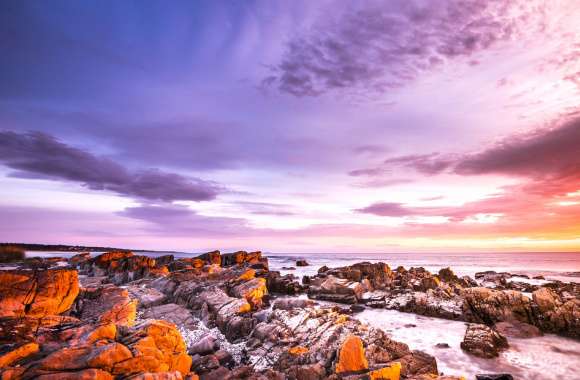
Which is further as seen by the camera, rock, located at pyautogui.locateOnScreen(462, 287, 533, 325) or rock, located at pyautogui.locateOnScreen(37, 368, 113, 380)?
rock, located at pyautogui.locateOnScreen(462, 287, 533, 325)

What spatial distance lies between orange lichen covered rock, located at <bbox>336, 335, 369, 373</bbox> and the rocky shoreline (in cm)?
4

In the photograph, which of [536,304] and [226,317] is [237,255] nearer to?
[226,317]

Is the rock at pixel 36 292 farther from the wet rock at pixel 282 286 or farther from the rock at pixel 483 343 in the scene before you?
the wet rock at pixel 282 286

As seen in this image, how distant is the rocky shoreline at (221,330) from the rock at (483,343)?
0.18 feet

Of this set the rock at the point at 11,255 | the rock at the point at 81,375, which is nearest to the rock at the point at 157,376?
the rock at the point at 81,375

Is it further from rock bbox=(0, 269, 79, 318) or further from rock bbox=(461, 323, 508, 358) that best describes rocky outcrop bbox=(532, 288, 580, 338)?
rock bbox=(0, 269, 79, 318)

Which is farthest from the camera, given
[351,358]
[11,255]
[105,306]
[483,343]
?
[11,255]

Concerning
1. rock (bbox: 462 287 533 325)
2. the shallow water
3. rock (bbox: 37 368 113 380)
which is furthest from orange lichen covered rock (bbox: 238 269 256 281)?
rock (bbox: 37 368 113 380)

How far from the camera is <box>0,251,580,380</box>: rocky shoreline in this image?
881 centimetres

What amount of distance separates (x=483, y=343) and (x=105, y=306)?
69.7 ft

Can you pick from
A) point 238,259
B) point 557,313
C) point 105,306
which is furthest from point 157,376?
point 238,259

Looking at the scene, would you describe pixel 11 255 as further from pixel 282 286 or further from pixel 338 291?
pixel 338 291

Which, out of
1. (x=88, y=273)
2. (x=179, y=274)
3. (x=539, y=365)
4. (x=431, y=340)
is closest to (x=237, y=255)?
(x=88, y=273)

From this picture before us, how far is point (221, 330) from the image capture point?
1872 cm
